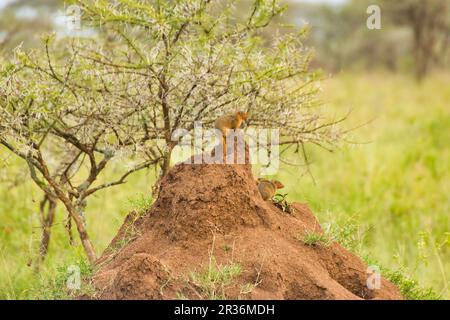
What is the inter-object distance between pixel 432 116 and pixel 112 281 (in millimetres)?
10079

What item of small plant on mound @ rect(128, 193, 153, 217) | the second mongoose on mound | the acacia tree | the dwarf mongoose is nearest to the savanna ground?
small plant on mound @ rect(128, 193, 153, 217)

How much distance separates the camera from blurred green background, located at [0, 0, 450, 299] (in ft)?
19.9

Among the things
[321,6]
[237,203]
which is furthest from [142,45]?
[321,6]

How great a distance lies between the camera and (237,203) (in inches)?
158

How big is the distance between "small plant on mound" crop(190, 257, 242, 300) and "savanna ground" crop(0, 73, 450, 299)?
2.59 feet

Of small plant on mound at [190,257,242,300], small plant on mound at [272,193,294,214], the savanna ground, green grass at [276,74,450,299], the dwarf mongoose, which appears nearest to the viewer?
small plant on mound at [190,257,242,300]

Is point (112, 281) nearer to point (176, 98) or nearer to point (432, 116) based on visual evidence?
point (176, 98)

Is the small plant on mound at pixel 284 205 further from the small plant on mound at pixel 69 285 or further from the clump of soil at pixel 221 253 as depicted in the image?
the small plant on mound at pixel 69 285

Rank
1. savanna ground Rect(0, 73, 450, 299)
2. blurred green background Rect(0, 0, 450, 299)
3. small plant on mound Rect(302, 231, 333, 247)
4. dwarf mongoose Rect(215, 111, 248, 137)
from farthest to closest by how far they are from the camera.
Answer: blurred green background Rect(0, 0, 450, 299) → savanna ground Rect(0, 73, 450, 299) → dwarf mongoose Rect(215, 111, 248, 137) → small plant on mound Rect(302, 231, 333, 247)

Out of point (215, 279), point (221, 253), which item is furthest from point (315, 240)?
point (215, 279)

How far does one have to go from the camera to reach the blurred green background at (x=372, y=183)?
6.06 metres

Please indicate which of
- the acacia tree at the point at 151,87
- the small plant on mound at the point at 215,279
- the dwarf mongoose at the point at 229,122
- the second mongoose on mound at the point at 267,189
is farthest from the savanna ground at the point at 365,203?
the small plant on mound at the point at 215,279

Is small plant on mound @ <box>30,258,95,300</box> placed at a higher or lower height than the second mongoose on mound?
lower

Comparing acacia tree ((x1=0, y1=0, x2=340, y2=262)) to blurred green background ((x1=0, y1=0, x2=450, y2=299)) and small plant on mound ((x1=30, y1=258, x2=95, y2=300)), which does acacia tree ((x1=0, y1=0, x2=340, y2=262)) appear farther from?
small plant on mound ((x1=30, y1=258, x2=95, y2=300))
